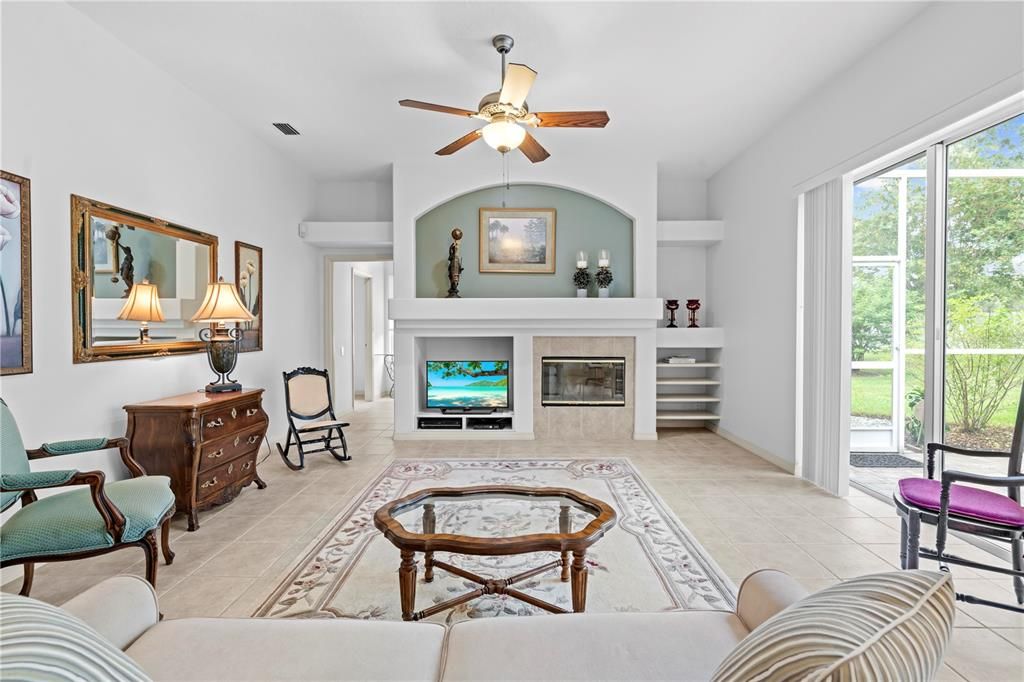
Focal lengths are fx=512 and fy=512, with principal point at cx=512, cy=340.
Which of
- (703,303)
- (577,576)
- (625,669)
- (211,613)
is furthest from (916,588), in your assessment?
(703,303)

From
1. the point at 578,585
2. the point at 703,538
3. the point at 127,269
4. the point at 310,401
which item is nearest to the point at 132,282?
the point at 127,269

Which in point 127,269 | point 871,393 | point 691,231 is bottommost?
point 871,393

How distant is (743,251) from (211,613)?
17.1 feet

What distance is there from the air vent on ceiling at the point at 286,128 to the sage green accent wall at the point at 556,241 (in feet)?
5.17

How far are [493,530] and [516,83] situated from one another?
94.6 inches

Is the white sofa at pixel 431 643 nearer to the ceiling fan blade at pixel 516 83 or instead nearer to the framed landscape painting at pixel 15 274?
the framed landscape painting at pixel 15 274

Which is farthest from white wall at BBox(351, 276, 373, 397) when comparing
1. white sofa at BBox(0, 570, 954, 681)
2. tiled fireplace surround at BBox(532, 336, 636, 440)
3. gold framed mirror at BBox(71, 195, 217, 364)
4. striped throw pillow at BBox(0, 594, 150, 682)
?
striped throw pillow at BBox(0, 594, 150, 682)

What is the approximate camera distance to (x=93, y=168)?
9.80ft

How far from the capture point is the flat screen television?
5703mm

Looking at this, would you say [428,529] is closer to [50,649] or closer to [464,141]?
[50,649]

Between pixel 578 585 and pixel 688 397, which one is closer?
pixel 578 585

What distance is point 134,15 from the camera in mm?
2904

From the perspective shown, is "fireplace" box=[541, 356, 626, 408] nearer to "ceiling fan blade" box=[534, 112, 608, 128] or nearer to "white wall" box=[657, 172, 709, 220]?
"white wall" box=[657, 172, 709, 220]

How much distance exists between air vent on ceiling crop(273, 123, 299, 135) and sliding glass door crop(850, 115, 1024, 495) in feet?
15.3
